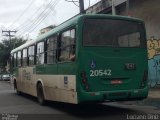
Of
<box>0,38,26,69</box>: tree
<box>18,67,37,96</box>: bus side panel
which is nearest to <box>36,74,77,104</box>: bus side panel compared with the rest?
<box>18,67,37,96</box>: bus side panel

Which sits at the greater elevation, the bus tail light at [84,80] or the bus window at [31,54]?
the bus window at [31,54]

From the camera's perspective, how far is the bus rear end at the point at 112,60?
461 inches

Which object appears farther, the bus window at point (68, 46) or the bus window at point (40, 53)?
the bus window at point (40, 53)

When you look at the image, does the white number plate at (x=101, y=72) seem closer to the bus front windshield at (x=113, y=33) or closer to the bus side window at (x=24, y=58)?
the bus front windshield at (x=113, y=33)

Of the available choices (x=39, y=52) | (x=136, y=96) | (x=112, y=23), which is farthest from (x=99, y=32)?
(x=39, y=52)

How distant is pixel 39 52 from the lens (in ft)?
54.2

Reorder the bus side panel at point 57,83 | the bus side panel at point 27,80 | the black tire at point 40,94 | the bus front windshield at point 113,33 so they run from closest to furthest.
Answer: the bus front windshield at point 113,33 → the bus side panel at point 57,83 → the black tire at point 40,94 → the bus side panel at point 27,80

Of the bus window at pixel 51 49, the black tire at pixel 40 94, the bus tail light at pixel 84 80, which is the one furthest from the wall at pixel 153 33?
the bus tail light at pixel 84 80

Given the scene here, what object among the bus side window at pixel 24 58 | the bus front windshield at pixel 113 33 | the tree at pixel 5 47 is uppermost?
the tree at pixel 5 47

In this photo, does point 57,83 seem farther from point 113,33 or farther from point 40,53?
point 40,53

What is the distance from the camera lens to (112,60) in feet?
39.6

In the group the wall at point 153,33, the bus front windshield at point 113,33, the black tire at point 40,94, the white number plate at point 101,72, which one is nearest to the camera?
the white number plate at point 101,72

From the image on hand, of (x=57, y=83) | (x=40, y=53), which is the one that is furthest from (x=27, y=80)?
(x=57, y=83)

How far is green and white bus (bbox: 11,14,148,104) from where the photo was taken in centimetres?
1171
